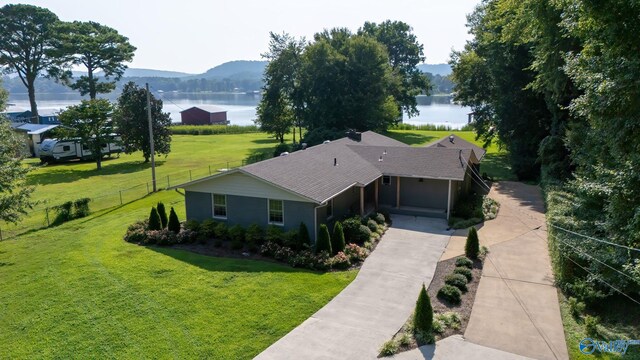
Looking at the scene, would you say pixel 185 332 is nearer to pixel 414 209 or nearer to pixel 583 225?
pixel 583 225

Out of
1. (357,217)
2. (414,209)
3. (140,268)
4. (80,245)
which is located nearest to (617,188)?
(357,217)

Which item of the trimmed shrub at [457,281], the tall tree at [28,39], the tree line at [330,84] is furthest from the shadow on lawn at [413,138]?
the tall tree at [28,39]

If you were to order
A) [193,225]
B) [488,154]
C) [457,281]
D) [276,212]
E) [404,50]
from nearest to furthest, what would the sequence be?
[457,281], [276,212], [193,225], [488,154], [404,50]

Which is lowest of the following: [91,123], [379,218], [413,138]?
[379,218]

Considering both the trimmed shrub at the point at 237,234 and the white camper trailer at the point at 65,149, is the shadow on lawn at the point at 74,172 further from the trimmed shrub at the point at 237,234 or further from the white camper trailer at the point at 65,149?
the trimmed shrub at the point at 237,234

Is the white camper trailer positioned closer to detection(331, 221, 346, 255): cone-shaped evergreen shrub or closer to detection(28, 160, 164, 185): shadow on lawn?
detection(28, 160, 164, 185): shadow on lawn

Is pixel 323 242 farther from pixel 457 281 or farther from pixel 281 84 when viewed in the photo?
pixel 281 84

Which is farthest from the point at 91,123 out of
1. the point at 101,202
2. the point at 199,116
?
the point at 199,116
